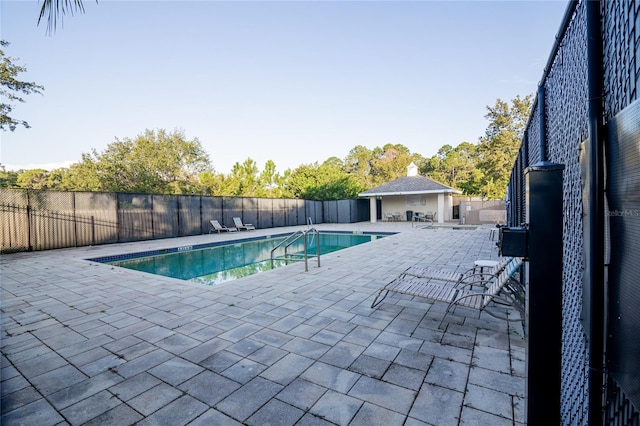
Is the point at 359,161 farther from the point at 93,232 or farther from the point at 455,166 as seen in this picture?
the point at 93,232

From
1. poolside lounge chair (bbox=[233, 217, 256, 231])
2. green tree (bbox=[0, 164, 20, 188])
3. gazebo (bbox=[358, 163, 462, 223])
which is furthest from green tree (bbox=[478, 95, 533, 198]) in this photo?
green tree (bbox=[0, 164, 20, 188])

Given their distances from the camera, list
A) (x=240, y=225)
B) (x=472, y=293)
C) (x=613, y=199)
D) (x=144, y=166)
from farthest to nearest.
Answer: (x=144, y=166) → (x=240, y=225) → (x=472, y=293) → (x=613, y=199)

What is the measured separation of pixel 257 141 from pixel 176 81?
14.7 meters

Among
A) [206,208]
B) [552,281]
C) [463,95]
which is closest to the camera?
[552,281]

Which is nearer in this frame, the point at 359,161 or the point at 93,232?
A: the point at 93,232

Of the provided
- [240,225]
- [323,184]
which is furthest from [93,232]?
[323,184]

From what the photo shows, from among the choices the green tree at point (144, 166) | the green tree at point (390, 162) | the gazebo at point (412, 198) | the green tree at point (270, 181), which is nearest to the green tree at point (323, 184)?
the green tree at point (270, 181)

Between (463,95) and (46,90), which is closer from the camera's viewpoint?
(46,90)

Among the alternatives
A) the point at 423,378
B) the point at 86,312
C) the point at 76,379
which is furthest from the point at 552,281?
the point at 86,312

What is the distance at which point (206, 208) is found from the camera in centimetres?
1559

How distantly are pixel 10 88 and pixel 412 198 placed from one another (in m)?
24.2

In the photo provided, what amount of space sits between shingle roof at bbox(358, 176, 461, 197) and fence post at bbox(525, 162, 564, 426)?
2080 centimetres

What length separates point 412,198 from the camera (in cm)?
2333

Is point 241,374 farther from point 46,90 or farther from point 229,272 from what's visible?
point 46,90
